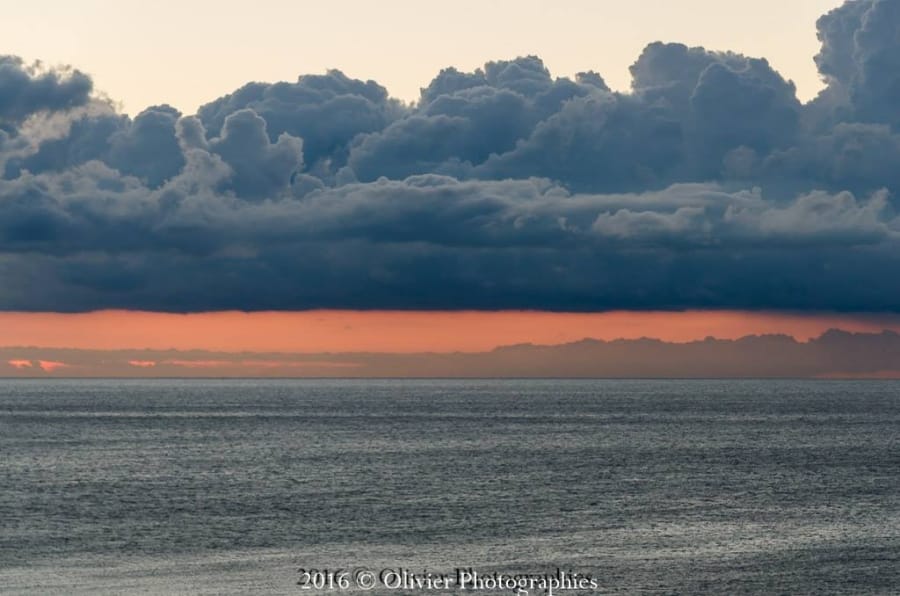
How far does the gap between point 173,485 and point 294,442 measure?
66.2 metres

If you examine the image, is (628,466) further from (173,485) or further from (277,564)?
(277,564)

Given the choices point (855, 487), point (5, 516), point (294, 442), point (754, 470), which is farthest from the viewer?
point (294, 442)

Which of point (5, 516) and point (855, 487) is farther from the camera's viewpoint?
point (855, 487)

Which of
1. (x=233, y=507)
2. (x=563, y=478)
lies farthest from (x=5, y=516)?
(x=563, y=478)

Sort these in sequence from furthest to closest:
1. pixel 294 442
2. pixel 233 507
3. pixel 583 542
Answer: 1. pixel 294 442
2. pixel 233 507
3. pixel 583 542

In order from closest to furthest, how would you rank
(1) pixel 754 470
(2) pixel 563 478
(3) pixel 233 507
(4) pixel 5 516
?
(4) pixel 5 516, (3) pixel 233 507, (2) pixel 563 478, (1) pixel 754 470

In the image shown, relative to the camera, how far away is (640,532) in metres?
88.8

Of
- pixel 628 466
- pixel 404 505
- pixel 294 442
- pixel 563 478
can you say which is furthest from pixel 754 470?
pixel 294 442

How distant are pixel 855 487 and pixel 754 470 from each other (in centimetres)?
2046

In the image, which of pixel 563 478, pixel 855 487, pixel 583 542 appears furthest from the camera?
pixel 563 478

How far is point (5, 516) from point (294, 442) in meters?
90.9

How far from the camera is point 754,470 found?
140 m

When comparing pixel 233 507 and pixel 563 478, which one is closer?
pixel 233 507

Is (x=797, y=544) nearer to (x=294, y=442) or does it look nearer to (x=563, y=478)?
(x=563, y=478)
